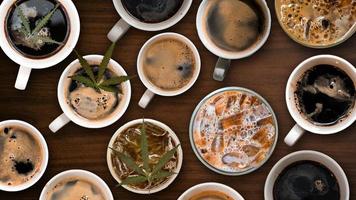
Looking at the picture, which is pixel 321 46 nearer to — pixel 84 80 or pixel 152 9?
pixel 152 9

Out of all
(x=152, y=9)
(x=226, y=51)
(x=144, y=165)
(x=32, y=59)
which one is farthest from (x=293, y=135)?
(x=32, y=59)

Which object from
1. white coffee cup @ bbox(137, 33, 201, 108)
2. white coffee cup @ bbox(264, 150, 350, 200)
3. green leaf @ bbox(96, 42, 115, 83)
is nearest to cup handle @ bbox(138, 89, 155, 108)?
white coffee cup @ bbox(137, 33, 201, 108)

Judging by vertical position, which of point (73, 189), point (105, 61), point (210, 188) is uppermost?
point (105, 61)

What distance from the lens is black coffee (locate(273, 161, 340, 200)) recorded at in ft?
6.88

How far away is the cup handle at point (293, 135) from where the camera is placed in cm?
204

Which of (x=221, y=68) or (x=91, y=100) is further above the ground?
(x=221, y=68)

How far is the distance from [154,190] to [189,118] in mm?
198

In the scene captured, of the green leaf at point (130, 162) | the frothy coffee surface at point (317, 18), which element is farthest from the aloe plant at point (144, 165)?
the frothy coffee surface at point (317, 18)

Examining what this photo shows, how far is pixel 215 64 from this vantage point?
2113 millimetres

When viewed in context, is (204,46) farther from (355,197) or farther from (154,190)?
(355,197)

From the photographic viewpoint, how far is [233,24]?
2.13m

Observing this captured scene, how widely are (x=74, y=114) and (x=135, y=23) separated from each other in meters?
0.27

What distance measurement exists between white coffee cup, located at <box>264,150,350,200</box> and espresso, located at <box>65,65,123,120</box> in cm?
43

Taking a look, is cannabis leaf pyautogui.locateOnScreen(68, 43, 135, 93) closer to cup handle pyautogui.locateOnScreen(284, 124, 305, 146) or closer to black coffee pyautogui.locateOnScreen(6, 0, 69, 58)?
black coffee pyautogui.locateOnScreen(6, 0, 69, 58)
